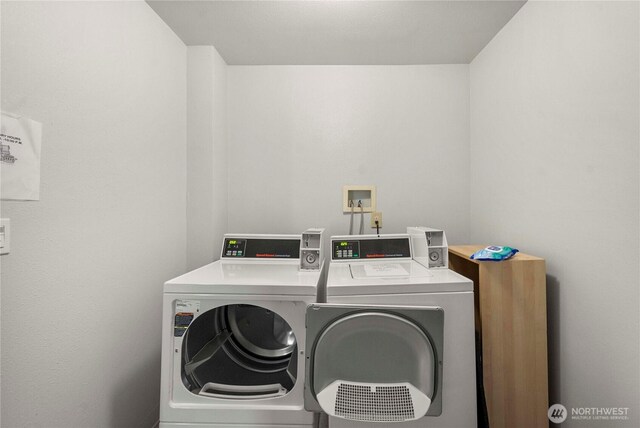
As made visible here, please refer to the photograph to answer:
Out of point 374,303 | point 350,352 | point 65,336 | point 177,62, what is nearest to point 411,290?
point 374,303

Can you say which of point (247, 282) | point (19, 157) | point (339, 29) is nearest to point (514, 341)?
point (247, 282)

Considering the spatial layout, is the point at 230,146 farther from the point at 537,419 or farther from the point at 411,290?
the point at 537,419

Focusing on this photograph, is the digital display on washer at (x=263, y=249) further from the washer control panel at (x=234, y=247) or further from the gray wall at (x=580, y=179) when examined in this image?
the gray wall at (x=580, y=179)

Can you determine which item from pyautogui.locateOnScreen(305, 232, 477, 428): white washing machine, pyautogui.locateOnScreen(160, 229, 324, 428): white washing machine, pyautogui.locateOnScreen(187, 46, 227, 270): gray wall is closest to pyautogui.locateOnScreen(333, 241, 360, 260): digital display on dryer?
pyautogui.locateOnScreen(160, 229, 324, 428): white washing machine

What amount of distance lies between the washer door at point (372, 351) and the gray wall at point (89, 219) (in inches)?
38.3

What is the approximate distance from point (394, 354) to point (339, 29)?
1816 mm

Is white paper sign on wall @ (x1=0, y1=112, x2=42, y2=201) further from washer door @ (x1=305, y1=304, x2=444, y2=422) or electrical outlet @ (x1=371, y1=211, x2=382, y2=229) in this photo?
electrical outlet @ (x1=371, y1=211, x2=382, y2=229)

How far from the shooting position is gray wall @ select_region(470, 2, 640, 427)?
104cm

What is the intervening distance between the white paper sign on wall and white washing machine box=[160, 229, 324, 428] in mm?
588

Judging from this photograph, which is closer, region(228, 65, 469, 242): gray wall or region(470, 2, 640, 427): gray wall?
region(470, 2, 640, 427): gray wall

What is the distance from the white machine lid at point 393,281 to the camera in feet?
3.88

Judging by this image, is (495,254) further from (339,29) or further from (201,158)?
(201,158)

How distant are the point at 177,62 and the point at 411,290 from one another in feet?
6.63

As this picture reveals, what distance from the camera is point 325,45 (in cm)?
192
